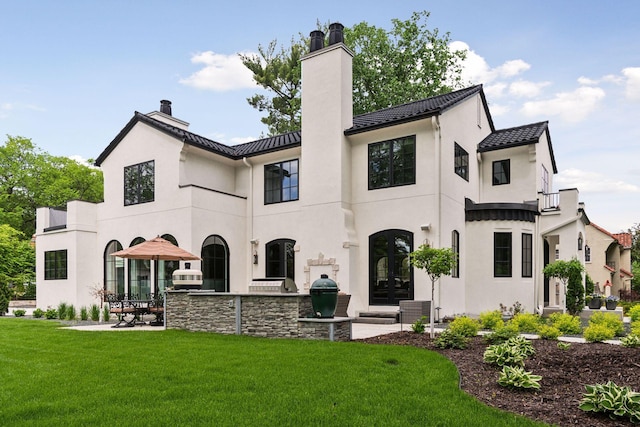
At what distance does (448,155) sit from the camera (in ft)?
48.5

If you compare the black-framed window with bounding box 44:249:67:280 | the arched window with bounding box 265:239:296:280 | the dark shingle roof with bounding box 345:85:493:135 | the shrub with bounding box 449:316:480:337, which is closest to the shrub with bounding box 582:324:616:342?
the shrub with bounding box 449:316:480:337

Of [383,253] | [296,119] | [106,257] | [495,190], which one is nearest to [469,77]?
[296,119]

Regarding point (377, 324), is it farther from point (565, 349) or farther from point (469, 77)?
point (469, 77)

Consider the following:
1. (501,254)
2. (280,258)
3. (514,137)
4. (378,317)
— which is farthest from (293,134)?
(501,254)

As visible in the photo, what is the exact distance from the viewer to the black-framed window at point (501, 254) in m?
15.6

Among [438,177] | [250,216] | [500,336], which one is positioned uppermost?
[438,177]

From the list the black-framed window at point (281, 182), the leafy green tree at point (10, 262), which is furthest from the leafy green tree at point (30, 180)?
the black-framed window at point (281, 182)

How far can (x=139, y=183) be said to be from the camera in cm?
1833

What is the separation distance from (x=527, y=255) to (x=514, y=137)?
4.88m

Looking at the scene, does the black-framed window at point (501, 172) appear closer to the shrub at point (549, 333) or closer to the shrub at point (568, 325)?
the shrub at point (568, 325)

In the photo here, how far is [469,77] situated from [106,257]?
24336 mm

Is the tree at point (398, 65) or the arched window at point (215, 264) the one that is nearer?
the arched window at point (215, 264)

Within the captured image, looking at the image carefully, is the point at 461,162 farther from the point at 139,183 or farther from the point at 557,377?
the point at 139,183

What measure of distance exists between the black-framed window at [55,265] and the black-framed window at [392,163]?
13651 mm
